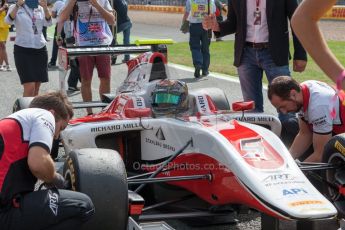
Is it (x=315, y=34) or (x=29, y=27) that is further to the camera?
(x=29, y=27)

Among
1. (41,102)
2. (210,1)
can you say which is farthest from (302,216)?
(210,1)

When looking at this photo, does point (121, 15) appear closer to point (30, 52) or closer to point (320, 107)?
point (30, 52)

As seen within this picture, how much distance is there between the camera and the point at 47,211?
353 centimetres

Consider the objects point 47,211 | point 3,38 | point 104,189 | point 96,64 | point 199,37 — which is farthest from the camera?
point 3,38

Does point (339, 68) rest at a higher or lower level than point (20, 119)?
higher

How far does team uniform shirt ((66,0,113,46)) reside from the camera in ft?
25.3

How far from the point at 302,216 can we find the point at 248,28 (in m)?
2.98

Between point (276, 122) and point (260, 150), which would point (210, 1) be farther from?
point (260, 150)

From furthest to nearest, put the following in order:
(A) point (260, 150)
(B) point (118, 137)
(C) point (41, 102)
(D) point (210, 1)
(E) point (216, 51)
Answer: (E) point (216, 51) < (D) point (210, 1) < (B) point (118, 137) < (A) point (260, 150) < (C) point (41, 102)

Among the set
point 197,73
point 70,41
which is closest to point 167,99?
point 70,41

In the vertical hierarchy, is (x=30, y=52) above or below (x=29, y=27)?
below

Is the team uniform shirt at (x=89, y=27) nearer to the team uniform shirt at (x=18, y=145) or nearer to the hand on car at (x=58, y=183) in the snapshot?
the hand on car at (x=58, y=183)

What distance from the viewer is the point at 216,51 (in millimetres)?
17062

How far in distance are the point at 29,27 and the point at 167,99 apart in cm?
351
